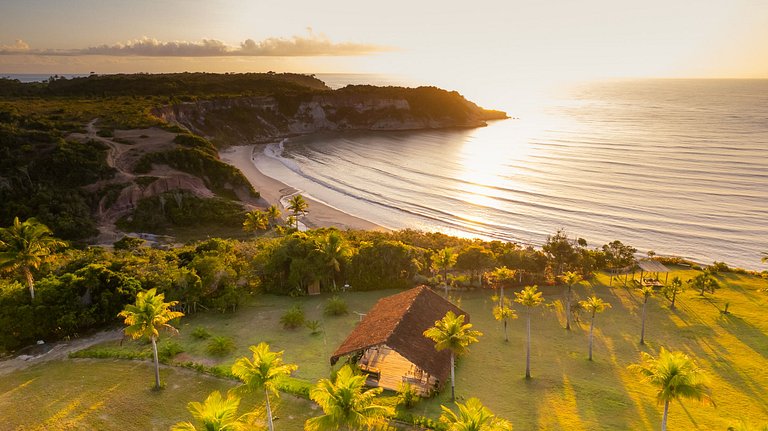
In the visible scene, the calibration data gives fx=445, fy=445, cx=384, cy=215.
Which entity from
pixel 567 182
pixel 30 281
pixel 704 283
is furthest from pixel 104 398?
pixel 567 182

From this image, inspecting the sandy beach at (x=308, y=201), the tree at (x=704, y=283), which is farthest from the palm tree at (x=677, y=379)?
the sandy beach at (x=308, y=201)

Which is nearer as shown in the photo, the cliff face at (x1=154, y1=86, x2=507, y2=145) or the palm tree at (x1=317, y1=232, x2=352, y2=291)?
the palm tree at (x1=317, y1=232, x2=352, y2=291)

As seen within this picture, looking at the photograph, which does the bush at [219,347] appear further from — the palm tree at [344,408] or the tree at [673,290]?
the tree at [673,290]

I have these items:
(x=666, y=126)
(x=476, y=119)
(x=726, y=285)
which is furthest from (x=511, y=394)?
(x=476, y=119)

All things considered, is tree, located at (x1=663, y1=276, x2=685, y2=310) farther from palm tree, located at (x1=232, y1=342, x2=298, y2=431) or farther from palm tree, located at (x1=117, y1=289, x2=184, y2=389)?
palm tree, located at (x1=117, y1=289, x2=184, y2=389)

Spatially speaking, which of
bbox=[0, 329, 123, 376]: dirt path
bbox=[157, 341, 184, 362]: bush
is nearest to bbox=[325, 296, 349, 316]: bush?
bbox=[157, 341, 184, 362]: bush
